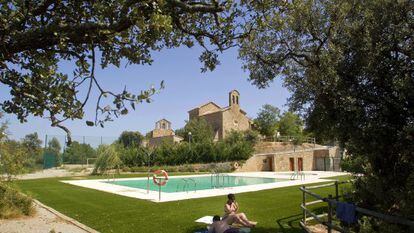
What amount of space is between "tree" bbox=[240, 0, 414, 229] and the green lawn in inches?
121

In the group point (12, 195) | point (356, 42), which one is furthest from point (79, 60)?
point (12, 195)

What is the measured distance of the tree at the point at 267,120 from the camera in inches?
2552

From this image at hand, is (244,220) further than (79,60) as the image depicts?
Yes

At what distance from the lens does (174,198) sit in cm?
1722

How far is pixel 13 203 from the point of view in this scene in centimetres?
1258

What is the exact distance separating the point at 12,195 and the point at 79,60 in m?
9.73

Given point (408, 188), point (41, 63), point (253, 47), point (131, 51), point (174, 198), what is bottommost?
point (174, 198)

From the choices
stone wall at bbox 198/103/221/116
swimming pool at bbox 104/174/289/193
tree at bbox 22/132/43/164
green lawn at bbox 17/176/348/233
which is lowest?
green lawn at bbox 17/176/348/233

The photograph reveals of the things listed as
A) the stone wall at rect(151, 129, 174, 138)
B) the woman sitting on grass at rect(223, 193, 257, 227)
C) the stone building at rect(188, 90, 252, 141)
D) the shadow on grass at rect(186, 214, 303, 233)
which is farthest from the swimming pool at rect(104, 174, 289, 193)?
the stone wall at rect(151, 129, 174, 138)

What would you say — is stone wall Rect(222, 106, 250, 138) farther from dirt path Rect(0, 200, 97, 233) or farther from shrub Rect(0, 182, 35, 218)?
dirt path Rect(0, 200, 97, 233)

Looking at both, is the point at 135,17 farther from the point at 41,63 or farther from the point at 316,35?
the point at 316,35

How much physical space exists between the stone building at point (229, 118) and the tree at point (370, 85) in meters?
50.7

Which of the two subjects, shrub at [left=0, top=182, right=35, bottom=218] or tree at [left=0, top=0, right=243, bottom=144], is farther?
shrub at [left=0, top=182, right=35, bottom=218]

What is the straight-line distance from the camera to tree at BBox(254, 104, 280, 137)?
213ft
